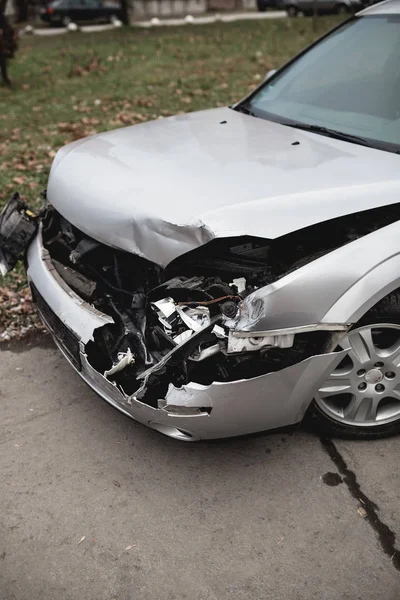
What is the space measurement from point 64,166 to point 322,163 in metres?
1.38

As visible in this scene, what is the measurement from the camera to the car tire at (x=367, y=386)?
253 cm

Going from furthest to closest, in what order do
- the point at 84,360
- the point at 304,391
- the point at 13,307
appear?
the point at 13,307 → the point at 84,360 → the point at 304,391

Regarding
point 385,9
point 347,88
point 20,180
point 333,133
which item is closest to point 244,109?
point 347,88

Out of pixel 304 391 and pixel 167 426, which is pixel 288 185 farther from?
pixel 167 426

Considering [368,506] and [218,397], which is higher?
[218,397]

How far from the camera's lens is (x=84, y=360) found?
261 cm

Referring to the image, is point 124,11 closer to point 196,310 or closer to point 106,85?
point 106,85

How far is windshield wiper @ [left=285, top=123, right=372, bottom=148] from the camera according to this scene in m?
3.06

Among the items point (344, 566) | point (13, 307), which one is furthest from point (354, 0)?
point (344, 566)

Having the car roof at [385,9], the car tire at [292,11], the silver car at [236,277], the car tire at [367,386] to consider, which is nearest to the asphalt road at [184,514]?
the car tire at [367,386]

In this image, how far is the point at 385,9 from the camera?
12.3 ft

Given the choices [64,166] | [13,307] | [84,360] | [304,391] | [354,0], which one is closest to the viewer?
[304,391]

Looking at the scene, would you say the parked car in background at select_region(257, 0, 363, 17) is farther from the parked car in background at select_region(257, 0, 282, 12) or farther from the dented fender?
the dented fender

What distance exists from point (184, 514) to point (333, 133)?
2.09 meters
